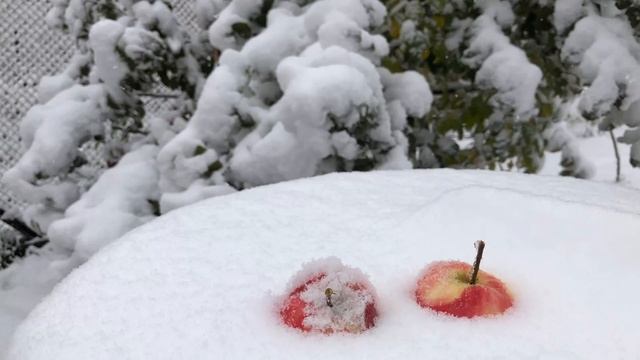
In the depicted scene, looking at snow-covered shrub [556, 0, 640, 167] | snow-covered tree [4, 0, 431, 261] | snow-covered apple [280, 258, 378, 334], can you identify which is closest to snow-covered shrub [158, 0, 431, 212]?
snow-covered tree [4, 0, 431, 261]

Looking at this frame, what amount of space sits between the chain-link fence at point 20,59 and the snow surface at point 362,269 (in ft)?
7.77

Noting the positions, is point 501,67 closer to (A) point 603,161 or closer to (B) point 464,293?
(B) point 464,293

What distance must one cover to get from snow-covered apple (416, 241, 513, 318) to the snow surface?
0.05ft

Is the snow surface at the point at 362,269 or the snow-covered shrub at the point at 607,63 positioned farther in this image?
the snow-covered shrub at the point at 607,63

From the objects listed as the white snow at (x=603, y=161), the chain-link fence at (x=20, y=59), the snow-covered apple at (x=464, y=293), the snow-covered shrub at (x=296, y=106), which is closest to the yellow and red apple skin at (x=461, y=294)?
the snow-covered apple at (x=464, y=293)

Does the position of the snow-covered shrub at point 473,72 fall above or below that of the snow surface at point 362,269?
below

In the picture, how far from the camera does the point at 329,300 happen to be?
88cm

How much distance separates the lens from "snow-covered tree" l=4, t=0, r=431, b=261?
83.2 inches

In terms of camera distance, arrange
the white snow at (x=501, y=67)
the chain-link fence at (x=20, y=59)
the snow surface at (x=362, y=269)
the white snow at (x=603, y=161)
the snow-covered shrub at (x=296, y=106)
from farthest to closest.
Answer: the white snow at (x=603, y=161) → the chain-link fence at (x=20, y=59) → the white snow at (x=501, y=67) → the snow-covered shrub at (x=296, y=106) → the snow surface at (x=362, y=269)

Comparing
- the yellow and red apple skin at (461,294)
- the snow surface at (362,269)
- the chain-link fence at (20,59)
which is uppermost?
the yellow and red apple skin at (461,294)

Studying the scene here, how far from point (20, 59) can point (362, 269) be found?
288 cm

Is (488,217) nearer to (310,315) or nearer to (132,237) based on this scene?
(310,315)

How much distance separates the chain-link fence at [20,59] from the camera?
3.35m

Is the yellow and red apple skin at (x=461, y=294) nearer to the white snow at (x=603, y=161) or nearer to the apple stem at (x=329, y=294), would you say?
the apple stem at (x=329, y=294)
